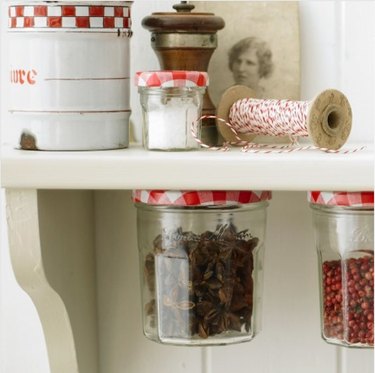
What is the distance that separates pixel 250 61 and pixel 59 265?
0.79 ft

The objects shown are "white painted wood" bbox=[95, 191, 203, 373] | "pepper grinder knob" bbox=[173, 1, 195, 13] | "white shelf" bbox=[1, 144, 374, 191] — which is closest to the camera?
"white shelf" bbox=[1, 144, 374, 191]

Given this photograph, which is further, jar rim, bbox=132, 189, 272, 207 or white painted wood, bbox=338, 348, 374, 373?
white painted wood, bbox=338, 348, 374, 373

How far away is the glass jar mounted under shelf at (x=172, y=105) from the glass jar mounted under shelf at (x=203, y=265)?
0.04 metres

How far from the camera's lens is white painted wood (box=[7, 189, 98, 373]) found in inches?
27.4

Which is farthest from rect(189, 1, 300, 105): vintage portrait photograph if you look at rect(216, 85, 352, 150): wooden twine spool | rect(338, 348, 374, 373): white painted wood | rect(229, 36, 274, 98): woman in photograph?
Answer: rect(338, 348, 374, 373): white painted wood

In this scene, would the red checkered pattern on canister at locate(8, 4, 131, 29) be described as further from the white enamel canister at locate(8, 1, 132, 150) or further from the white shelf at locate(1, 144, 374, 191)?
the white shelf at locate(1, 144, 374, 191)

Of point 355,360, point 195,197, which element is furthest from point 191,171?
point 355,360

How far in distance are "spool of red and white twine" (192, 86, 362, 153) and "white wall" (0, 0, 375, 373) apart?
0.08 m

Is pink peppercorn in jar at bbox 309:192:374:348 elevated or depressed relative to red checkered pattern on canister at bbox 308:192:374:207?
depressed

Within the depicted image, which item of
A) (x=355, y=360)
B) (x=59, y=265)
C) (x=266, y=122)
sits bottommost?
(x=355, y=360)

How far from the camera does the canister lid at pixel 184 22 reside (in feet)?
2.43

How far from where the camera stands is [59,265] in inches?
30.0

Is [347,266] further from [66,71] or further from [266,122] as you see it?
[66,71]

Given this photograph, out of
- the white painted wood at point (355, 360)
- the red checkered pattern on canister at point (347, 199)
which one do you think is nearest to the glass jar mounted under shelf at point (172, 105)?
the red checkered pattern on canister at point (347, 199)
